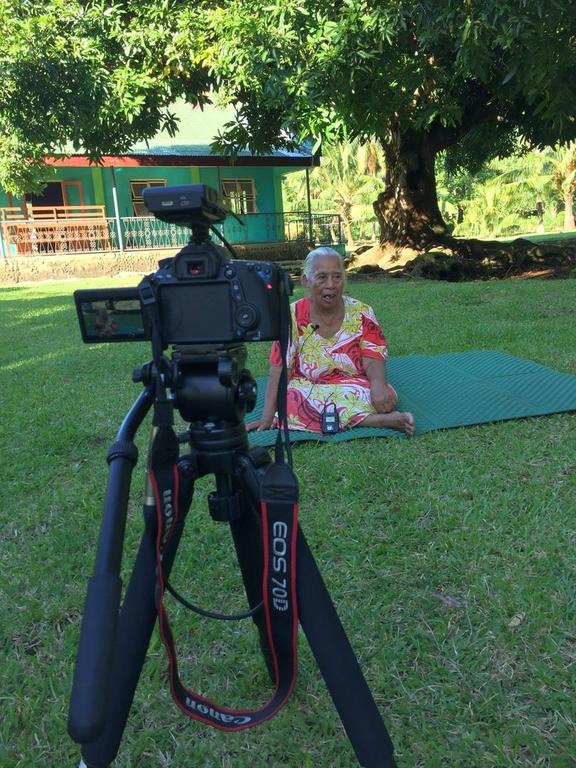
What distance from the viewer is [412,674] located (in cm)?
185

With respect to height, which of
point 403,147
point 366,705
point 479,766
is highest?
point 403,147

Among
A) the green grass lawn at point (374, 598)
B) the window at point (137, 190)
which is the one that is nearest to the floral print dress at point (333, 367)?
the green grass lawn at point (374, 598)

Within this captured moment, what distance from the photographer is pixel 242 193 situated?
20375mm

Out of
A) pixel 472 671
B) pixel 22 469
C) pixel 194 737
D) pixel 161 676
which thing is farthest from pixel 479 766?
pixel 22 469

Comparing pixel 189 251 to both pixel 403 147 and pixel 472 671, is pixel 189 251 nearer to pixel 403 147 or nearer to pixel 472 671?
pixel 472 671

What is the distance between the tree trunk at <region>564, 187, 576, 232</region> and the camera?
35062 mm

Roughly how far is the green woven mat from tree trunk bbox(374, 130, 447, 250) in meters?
9.15

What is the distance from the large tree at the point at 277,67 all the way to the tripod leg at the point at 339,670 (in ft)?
16.5

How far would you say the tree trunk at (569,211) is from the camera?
35062 mm

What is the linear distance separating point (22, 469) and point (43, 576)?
1.27 m

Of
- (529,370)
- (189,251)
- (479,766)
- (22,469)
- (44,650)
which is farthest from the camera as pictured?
(529,370)

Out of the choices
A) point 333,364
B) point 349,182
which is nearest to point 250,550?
point 333,364

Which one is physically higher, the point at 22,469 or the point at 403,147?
the point at 403,147

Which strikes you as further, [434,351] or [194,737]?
[434,351]
